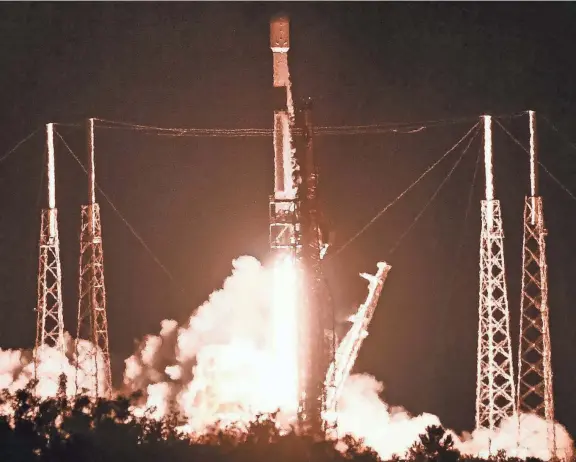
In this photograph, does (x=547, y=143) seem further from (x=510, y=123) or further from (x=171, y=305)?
(x=171, y=305)

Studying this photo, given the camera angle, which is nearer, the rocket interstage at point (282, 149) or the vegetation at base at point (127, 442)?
the vegetation at base at point (127, 442)

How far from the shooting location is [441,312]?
51.2m

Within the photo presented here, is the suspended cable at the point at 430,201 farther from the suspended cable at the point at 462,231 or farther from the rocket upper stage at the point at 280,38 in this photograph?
the rocket upper stage at the point at 280,38

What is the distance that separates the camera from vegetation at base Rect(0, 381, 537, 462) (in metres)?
29.5

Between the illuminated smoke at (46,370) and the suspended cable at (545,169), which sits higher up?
the suspended cable at (545,169)

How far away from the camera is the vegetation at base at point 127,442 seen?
29484mm

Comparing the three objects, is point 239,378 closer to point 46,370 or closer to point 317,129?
point 46,370

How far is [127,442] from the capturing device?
30531 millimetres

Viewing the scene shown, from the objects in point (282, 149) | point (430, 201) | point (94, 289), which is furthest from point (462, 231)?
point (94, 289)

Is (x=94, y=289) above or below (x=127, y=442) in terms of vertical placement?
above

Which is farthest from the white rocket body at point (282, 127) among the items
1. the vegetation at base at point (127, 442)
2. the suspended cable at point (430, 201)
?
the suspended cable at point (430, 201)

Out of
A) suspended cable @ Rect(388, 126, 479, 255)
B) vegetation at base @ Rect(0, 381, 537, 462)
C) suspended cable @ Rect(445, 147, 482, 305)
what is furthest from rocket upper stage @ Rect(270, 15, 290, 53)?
suspended cable @ Rect(445, 147, 482, 305)

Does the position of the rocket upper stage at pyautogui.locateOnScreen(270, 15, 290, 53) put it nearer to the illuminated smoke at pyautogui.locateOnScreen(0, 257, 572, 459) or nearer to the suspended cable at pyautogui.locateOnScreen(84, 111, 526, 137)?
the illuminated smoke at pyautogui.locateOnScreen(0, 257, 572, 459)

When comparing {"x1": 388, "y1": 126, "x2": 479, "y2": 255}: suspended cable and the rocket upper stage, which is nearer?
the rocket upper stage
